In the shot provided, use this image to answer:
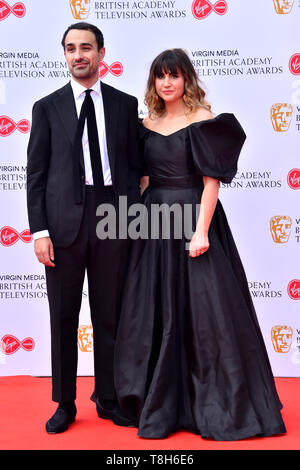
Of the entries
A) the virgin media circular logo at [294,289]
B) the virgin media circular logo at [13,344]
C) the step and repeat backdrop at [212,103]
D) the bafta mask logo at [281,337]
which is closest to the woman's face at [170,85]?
the step and repeat backdrop at [212,103]

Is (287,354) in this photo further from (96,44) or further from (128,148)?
(96,44)

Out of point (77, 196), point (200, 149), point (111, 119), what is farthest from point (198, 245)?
point (111, 119)

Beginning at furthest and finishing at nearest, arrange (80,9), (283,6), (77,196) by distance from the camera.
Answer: (80,9) < (283,6) < (77,196)

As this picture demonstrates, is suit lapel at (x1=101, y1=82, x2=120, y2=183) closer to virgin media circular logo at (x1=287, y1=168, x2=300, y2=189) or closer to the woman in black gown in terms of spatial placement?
the woman in black gown

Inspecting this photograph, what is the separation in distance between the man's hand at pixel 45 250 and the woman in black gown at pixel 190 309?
14.3 inches

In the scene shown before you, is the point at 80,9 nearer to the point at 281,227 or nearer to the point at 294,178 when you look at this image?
the point at 294,178

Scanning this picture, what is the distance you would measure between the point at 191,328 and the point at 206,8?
2.00 meters

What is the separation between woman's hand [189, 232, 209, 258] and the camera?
2639mm

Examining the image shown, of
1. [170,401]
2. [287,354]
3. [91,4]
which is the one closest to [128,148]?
[170,401]

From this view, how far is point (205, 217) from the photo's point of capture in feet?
8.75

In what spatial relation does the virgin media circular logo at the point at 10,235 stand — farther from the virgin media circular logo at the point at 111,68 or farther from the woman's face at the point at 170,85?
the woman's face at the point at 170,85

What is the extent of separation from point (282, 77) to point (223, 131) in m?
1.17

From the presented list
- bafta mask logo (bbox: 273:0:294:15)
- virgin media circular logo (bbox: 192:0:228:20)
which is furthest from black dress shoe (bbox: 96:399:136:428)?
bafta mask logo (bbox: 273:0:294:15)

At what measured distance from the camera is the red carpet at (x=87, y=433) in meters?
2.46
